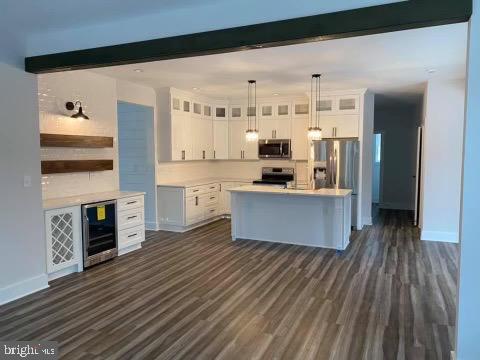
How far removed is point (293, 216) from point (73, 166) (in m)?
3.37

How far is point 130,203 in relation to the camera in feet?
17.4

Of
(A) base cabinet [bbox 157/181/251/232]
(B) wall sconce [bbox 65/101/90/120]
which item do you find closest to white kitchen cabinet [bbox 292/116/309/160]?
(A) base cabinet [bbox 157/181/251/232]

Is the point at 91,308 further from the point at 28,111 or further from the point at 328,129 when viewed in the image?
the point at 328,129

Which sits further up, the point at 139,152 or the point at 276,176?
the point at 139,152

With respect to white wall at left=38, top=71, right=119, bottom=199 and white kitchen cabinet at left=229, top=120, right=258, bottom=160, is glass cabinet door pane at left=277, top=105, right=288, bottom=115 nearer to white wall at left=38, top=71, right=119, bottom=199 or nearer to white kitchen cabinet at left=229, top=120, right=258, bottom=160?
white kitchen cabinet at left=229, top=120, right=258, bottom=160

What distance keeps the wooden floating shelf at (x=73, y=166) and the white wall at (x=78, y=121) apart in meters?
0.11

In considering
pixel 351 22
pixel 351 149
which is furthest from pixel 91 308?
pixel 351 149

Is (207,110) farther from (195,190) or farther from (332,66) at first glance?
(332,66)

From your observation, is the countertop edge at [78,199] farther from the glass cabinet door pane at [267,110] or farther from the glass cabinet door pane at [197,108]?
the glass cabinet door pane at [267,110]

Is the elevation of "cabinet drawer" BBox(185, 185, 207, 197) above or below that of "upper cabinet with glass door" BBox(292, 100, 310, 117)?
below

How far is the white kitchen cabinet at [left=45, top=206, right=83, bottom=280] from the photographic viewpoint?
409cm

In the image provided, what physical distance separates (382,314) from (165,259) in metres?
2.97

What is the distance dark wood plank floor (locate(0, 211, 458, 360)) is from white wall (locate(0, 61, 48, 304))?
255mm

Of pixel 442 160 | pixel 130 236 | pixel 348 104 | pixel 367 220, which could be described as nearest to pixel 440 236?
pixel 442 160
